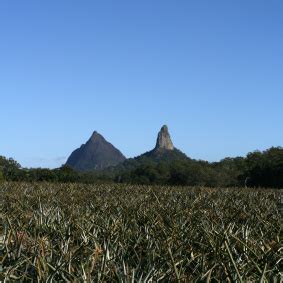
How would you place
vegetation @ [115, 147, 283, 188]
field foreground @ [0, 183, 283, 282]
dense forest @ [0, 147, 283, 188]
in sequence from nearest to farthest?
field foreground @ [0, 183, 283, 282], dense forest @ [0, 147, 283, 188], vegetation @ [115, 147, 283, 188]

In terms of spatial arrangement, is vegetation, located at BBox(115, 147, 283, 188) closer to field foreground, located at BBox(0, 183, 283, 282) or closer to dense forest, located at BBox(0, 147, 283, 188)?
dense forest, located at BBox(0, 147, 283, 188)

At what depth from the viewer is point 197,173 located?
121562 mm

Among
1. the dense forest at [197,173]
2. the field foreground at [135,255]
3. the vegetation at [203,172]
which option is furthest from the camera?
the vegetation at [203,172]

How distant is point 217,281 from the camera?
137 inches

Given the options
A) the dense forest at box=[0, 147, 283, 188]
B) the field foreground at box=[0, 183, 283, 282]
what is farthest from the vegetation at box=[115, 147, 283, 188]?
the field foreground at box=[0, 183, 283, 282]

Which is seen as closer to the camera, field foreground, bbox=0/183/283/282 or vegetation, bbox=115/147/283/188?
field foreground, bbox=0/183/283/282

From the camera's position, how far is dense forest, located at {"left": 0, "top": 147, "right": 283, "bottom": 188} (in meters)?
87.4

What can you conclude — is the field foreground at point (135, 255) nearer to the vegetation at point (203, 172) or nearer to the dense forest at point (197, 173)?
the dense forest at point (197, 173)

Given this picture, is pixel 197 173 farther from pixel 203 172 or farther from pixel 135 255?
pixel 135 255

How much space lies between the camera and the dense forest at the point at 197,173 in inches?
3440

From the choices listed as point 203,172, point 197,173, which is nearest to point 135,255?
point 197,173

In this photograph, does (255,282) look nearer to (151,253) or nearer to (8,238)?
(151,253)

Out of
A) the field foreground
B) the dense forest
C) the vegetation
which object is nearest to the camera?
Answer: the field foreground

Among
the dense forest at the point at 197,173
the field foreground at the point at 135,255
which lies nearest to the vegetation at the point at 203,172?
the dense forest at the point at 197,173
